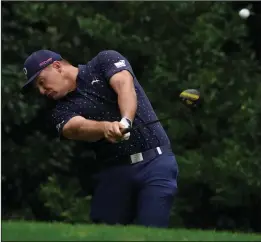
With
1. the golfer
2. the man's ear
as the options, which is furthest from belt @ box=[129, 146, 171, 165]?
the man's ear

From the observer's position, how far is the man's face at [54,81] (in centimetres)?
610

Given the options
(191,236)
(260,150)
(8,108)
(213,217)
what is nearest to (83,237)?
(191,236)

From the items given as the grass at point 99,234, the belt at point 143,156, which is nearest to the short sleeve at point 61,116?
the belt at point 143,156

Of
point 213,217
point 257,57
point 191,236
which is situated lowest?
point 213,217

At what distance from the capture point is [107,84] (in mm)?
6105

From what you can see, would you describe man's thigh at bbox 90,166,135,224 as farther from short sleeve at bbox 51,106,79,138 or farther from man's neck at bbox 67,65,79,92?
man's neck at bbox 67,65,79,92

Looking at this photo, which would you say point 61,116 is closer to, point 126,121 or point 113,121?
point 113,121

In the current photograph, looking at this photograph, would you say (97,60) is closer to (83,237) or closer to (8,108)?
(83,237)

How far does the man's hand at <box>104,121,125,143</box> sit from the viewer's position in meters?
5.69

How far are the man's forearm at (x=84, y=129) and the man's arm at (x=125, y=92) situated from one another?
16 cm

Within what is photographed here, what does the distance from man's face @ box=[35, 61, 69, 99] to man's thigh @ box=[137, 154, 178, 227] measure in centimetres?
66

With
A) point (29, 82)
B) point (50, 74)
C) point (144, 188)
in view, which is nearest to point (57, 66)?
point (50, 74)

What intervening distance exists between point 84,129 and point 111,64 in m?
0.41

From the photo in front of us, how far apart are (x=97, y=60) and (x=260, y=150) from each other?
903cm
